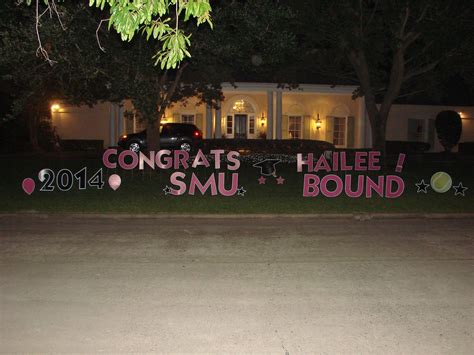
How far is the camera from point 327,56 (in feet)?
71.2

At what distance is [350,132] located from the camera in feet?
103

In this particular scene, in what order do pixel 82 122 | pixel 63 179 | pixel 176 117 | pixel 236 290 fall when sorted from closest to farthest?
1. pixel 236 290
2. pixel 63 179
3. pixel 82 122
4. pixel 176 117

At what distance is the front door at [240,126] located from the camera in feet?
102

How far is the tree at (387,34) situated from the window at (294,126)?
9.63 m

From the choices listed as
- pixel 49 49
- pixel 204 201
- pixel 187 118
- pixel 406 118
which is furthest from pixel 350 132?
pixel 49 49

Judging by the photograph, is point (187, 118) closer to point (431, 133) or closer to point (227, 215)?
point (431, 133)


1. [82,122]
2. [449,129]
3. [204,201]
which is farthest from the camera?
[82,122]

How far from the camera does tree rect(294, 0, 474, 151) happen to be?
16891 mm

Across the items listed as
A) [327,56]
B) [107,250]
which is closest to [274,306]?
[107,250]

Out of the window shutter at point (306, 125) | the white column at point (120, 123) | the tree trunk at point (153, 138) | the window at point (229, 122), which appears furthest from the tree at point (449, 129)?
the white column at point (120, 123)

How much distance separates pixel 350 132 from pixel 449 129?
6.37m

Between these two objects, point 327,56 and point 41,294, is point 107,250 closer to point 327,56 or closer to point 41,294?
point 41,294

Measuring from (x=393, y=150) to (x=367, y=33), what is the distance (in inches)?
502

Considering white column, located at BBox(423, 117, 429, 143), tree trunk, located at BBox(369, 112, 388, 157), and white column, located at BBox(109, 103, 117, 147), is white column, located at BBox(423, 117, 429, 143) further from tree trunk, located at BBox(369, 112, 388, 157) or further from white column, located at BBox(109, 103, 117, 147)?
white column, located at BBox(109, 103, 117, 147)
